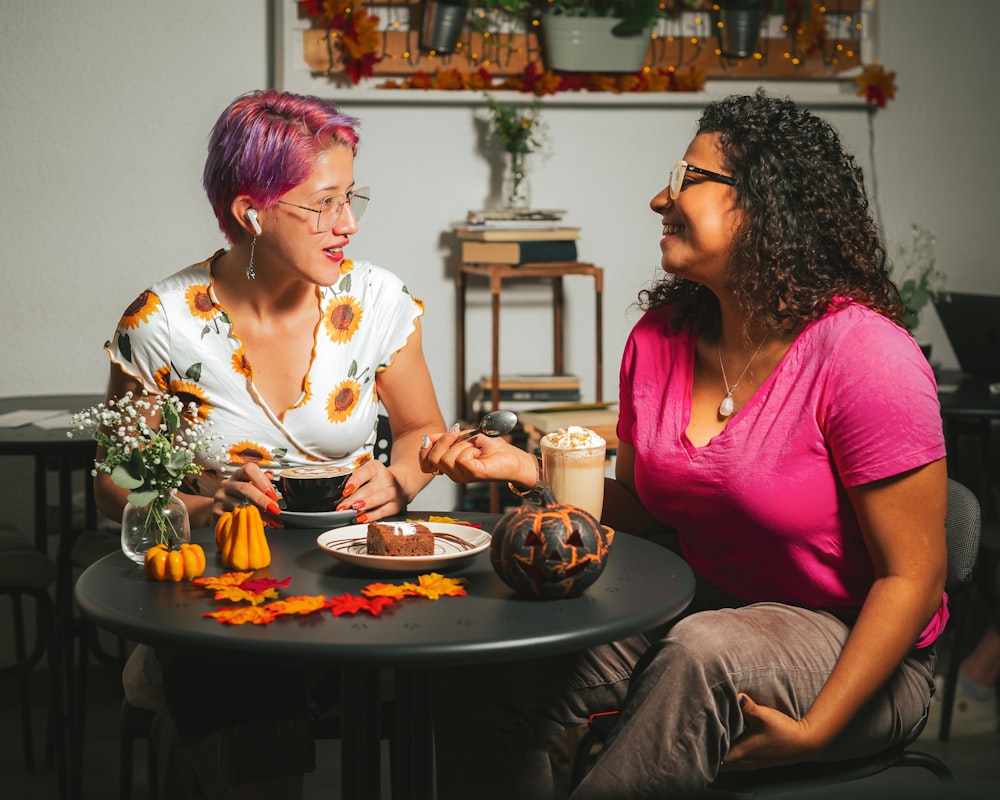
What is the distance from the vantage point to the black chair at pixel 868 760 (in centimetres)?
146

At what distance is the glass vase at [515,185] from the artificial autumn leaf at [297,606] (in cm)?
236

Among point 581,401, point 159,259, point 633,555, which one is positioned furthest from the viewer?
point 581,401

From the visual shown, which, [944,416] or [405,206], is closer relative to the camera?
[944,416]

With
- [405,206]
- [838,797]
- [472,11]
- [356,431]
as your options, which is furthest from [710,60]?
[838,797]

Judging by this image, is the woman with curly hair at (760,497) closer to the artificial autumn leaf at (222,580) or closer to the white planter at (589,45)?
the artificial autumn leaf at (222,580)

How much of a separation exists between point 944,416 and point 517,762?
5.47 ft

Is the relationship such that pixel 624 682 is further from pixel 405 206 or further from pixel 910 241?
pixel 910 241

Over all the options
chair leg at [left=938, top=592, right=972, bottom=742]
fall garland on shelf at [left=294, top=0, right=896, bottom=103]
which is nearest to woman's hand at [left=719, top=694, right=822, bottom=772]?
chair leg at [left=938, top=592, right=972, bottom=742]

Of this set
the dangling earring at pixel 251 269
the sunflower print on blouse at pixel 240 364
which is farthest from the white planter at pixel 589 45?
the sunflower print on blouse at pixel 240 364

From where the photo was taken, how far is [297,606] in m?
1.31

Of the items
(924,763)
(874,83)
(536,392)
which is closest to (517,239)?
(536,392)

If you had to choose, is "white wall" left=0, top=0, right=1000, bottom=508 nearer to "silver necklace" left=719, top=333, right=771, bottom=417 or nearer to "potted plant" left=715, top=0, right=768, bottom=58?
"potted plant" left=715, top=0, right=768, bottom=58

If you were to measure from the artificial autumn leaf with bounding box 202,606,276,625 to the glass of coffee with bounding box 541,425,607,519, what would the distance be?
48 centimetres

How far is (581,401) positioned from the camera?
3654 mm
